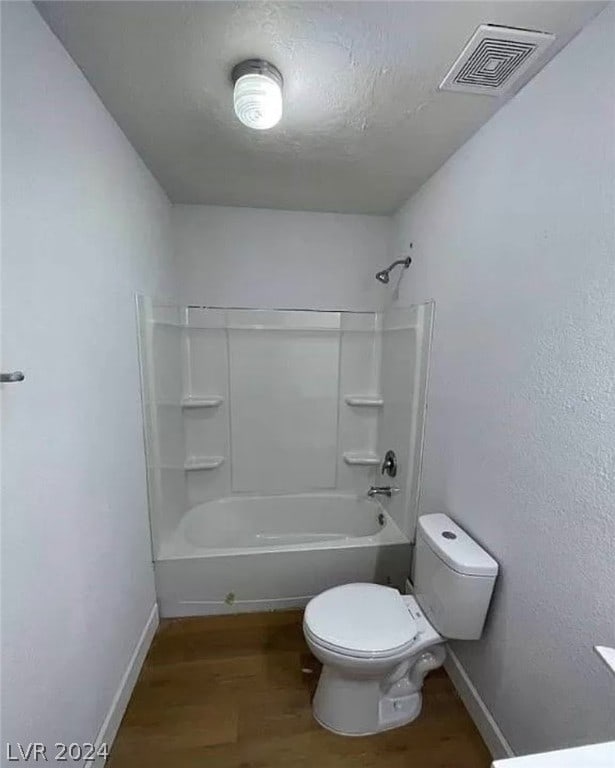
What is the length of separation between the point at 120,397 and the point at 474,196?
1.59 meters

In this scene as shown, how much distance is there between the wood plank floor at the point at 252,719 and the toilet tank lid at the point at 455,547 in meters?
0.67

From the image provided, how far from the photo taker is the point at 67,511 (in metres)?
1.10

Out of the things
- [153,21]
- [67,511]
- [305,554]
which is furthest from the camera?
[305,554]

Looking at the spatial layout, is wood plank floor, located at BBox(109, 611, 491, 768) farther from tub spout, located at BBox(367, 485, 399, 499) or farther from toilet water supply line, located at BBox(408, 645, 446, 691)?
tub spout, located at BBox(367, 485, 399, 499)

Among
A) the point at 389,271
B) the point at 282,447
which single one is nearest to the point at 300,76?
the point at 389,271

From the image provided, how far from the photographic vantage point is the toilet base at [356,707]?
1.44m

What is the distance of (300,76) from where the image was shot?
1.17 meters

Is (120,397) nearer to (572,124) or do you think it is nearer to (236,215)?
(236,215)

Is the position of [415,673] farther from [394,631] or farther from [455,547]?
[455,547]

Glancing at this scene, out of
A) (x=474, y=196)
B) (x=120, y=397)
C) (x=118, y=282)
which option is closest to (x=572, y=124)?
(x=474, y=196)

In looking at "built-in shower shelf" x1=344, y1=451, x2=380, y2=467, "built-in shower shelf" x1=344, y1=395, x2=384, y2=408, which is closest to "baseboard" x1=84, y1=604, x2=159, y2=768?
"built-in shower shelf" x1=344, y1=451, x2=380, y2=467

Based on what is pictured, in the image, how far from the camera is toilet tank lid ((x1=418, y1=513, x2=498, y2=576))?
52.6 inches

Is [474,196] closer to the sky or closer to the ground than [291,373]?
closer to the sky

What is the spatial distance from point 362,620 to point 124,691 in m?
0.97
